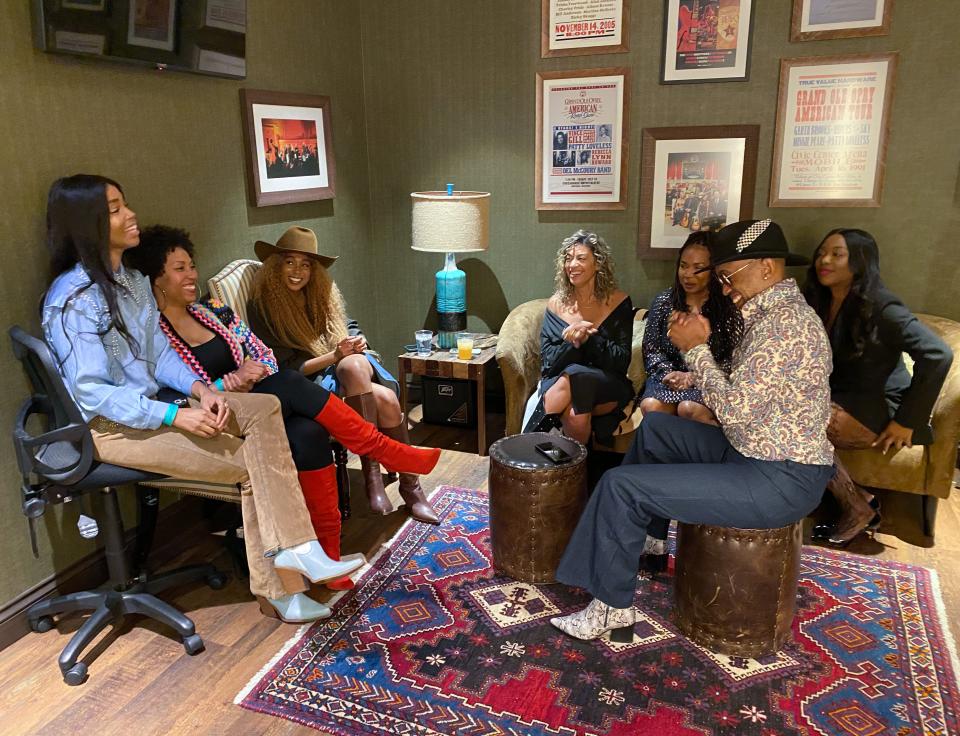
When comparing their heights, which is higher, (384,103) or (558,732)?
(384,103)

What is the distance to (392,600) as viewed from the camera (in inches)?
104

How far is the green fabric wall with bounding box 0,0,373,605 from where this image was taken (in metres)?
2.40

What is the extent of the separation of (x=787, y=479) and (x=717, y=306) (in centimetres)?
84

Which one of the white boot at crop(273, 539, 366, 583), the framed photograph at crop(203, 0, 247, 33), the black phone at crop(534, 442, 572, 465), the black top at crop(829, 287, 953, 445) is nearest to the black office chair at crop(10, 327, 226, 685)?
the white boot at crop(273, 539, 366, 583)

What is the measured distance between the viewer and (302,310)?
3303 mm

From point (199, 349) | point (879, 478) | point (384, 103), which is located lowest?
point (879, 478)

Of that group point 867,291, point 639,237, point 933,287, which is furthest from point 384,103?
point 933,287

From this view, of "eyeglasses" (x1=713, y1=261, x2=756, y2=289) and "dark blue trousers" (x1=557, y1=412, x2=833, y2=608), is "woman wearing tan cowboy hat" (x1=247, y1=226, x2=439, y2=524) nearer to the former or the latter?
"dark blue trousers" (x1=557, y1=412, x2=833, y2=608)

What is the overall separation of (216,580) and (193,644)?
0.38m

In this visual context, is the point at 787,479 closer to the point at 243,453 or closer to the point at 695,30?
the point at 243,453

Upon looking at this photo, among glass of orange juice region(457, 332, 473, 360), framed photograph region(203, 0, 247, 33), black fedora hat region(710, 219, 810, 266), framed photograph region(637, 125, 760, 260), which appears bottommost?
glass of orange juice region(457, 332, 473, 360)

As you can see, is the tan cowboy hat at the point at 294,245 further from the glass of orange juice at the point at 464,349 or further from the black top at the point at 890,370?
the black top at the point at 890,370

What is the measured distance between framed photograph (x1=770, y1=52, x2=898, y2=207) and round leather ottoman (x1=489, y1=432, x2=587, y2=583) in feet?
6.70

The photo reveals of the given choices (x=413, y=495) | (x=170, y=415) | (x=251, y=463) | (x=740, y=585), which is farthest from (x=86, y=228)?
(x=740, y=585)
